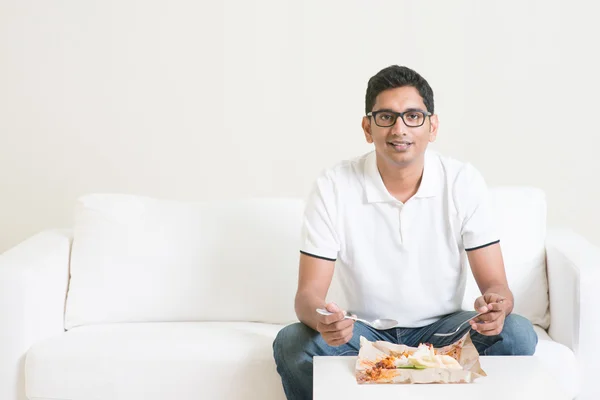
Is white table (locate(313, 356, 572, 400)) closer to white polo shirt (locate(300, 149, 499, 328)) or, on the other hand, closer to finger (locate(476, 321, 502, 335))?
finger (locate(476, 321, 502, 335))

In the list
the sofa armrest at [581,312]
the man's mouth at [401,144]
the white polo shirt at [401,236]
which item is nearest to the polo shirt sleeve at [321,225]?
the white polo shirt at [401,236]

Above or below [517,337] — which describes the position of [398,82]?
above

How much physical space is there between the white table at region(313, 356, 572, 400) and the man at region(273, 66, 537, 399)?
43cm

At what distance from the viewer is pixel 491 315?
202cm

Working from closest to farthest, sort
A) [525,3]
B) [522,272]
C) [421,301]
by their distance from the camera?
[421,301] < [522,272] < [525,3]

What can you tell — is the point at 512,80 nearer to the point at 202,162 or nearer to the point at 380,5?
the point at 380,5

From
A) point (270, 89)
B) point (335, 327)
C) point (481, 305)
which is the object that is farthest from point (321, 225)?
point (270, 89)

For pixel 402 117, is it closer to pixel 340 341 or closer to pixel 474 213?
pixel 474 213

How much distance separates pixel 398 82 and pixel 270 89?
3.74 feet

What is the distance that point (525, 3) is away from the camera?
10.8ft

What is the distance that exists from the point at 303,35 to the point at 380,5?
0.32m

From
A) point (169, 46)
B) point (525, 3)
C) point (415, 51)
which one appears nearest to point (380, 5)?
point (415, 51)

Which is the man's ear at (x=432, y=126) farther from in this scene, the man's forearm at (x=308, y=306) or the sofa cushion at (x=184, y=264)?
the sofa cushion at (x=184, y=264)

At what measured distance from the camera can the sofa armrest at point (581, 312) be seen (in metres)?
2.38
